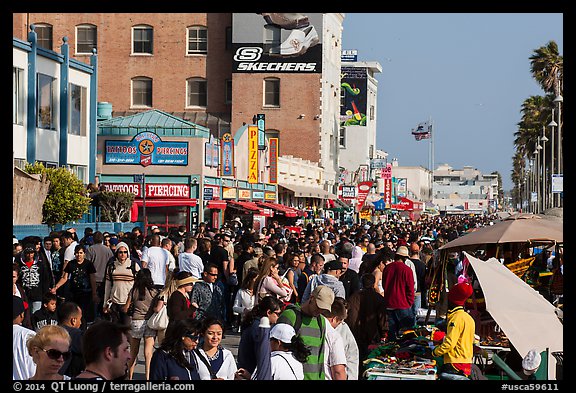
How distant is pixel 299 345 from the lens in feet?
27.9

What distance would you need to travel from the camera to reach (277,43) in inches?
2613

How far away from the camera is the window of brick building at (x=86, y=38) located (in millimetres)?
67312

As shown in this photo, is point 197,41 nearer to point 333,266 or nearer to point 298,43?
point 298,43

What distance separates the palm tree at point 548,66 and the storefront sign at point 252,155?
2354cm

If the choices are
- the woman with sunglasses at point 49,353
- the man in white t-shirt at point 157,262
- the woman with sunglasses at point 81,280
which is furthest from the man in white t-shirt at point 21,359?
the man in white t-shirt at point 157,262

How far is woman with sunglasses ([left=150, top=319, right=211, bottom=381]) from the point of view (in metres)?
7.59

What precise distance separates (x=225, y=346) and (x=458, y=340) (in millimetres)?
6530

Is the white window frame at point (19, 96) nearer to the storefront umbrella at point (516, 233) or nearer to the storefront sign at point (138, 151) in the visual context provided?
the storefront sign at point (138, 151)

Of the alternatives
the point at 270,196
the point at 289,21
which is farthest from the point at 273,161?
the point at 289,21

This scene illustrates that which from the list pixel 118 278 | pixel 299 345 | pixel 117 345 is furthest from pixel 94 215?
pixel 117 345

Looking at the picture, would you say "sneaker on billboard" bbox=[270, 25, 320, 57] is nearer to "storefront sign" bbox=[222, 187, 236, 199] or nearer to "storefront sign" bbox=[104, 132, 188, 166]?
"storefront sign" bbox=[222, 187, 236, 199]

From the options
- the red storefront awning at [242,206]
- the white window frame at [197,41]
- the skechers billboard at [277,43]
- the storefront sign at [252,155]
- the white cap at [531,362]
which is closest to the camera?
the white cap at [531,362]

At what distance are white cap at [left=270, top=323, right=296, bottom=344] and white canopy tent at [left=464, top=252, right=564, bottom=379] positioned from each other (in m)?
2.68

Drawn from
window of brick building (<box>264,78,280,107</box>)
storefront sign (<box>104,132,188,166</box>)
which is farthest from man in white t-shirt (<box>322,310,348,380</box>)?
window of brick building (<box>264,78,280,107</box>)
